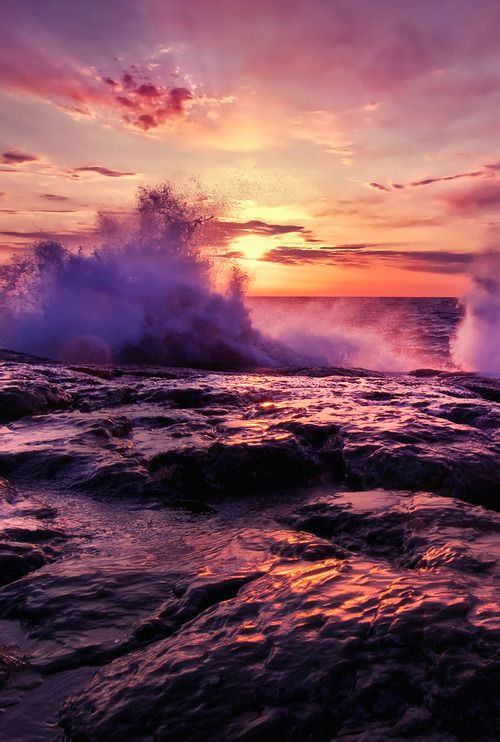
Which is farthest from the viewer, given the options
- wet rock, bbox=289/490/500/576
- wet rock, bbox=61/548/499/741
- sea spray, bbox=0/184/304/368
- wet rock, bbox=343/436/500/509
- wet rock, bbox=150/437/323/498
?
sea spray, bbox=0/184/304/368

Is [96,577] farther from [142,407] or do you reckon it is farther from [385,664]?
[142,407]

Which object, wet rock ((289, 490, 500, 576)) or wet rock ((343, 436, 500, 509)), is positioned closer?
wet rock ((289, 490, 500, 576))


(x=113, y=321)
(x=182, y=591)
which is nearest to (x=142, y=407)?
(x=182, y=591)

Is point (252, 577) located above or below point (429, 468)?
below

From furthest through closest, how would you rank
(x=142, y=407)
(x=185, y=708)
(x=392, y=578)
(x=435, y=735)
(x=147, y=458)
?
(x=142, y=407) → (x=147, y=458) → (x=392, y=578) → (x=185, y=708) → (x=435, y=735)

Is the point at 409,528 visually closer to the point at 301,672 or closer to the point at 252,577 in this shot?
the point at 252,577

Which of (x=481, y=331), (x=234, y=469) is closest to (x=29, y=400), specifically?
(x=234, y=469)

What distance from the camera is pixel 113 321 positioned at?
15672 mm

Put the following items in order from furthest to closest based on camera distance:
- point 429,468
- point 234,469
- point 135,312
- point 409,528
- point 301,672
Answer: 1. point 135,312
2. point 234,469
3. point 429,468
4. point 409,528
5. point 301,672

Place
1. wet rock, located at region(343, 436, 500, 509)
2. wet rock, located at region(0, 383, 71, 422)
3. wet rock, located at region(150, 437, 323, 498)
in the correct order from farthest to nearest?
wet rock, located at region(0, 383, 71, 422)
wet rock, located at region(150, 437, 323, 498)
wet rock, located at region(343, 436, 500, 509)

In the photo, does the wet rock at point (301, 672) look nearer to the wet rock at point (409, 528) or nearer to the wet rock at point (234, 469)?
the wet rock at point (409, 528)

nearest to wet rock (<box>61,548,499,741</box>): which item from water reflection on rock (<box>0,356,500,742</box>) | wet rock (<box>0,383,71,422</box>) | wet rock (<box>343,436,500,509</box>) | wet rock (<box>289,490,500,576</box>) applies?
water reflection on rock (<box>0,356,500,742</box>)

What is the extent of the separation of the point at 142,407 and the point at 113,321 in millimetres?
9883

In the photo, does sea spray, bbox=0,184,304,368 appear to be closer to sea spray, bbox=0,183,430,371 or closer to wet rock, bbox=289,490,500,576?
sea spray, bbox=0,183,430,371
